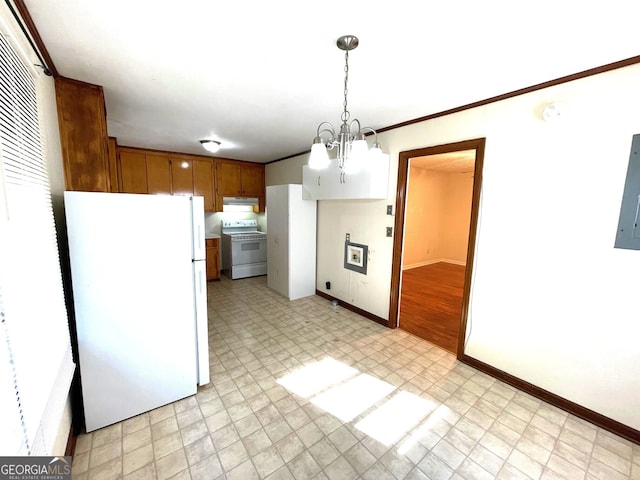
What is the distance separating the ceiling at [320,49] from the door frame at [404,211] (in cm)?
38

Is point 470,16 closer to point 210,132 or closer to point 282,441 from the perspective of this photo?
point 282,441

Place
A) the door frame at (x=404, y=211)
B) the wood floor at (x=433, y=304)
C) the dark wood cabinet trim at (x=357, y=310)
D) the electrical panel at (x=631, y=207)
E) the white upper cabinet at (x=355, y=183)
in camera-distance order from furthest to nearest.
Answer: the dark wood cabinet trim at (x=357, y=310)
the wood floor at (x=433, y=304)
the white upper cabinet at (x=355, y=183)
the door frame at (x=404, y=211)
the electrical panel at (x=631, y=207)

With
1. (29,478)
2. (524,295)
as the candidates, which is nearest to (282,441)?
(29,478)

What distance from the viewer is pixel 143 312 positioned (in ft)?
6.11

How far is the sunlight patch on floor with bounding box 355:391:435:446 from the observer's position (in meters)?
1.77

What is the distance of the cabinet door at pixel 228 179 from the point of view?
5.28 meters

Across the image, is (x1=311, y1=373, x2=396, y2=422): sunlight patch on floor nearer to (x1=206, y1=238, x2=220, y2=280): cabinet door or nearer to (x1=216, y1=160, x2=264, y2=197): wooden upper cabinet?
(x1=206, y1=238, x2=220, y2=280): cabinet door

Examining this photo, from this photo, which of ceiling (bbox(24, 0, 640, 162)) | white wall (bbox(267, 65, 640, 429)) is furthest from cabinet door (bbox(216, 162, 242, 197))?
white wall (bbox(267, 65, 640, 429))

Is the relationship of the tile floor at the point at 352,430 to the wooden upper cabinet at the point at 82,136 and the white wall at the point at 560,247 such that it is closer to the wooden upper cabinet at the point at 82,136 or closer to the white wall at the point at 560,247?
the white wall at the point at 560,247

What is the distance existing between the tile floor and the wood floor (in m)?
0.47

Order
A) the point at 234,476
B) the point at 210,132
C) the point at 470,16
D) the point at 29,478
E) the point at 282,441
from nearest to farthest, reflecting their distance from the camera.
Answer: the point at 29,478 → the point at 470,16 → the point at 234,476 → the point at 282,441 → the point at 210,132

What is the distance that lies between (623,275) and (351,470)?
213 cm

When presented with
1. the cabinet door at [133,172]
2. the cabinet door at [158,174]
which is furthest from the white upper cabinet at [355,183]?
the cabinet door at [133,172]

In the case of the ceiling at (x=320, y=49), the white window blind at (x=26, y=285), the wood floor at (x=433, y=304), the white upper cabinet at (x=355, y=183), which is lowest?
the wood floor at (x=433, y=304)
